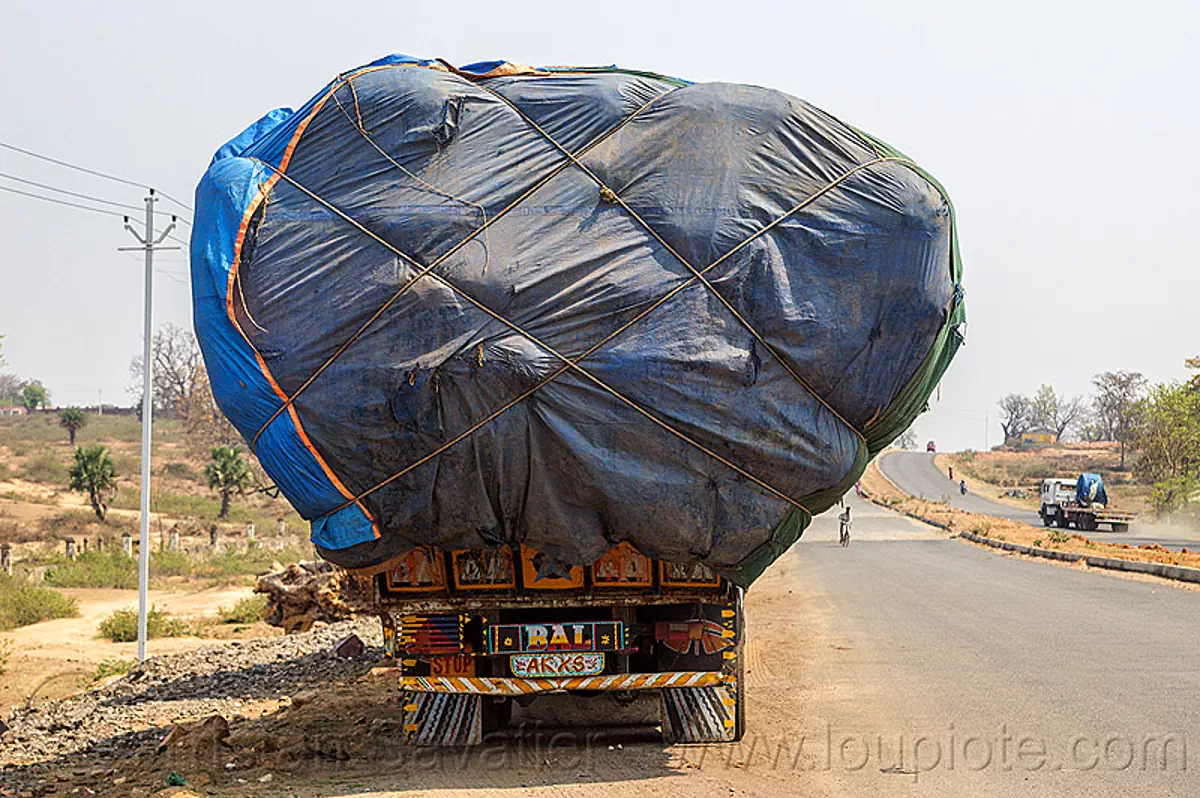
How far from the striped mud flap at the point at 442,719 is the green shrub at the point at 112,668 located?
8.93 m

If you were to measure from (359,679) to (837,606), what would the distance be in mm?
8062

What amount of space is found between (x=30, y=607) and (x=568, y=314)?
19.1 metres

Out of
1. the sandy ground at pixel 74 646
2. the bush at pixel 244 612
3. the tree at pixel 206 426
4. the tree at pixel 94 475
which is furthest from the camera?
the tree at pixel 206 426

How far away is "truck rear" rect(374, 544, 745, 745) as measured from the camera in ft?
24.5

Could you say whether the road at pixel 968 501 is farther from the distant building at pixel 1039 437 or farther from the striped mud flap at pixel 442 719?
the striped mud flap at pixel 442 719

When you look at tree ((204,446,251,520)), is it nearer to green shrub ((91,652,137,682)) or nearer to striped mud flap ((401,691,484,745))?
green shrub ((91,652,137,682))

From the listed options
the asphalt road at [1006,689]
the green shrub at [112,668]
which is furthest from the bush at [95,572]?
the asphalt road at [1006,689]

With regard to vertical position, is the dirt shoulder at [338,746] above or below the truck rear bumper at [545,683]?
below

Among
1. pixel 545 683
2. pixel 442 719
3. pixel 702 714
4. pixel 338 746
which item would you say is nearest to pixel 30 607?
pixel 338 746

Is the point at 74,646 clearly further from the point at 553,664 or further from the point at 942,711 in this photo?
the point at 942,711

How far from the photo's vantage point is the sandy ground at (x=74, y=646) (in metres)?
15.3

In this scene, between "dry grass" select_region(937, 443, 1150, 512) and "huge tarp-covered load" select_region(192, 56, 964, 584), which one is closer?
"huge tarp-covered load" select_region(192, 56, 964, 584)

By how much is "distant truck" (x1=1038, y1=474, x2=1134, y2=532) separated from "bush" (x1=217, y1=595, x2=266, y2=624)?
35.4 metres

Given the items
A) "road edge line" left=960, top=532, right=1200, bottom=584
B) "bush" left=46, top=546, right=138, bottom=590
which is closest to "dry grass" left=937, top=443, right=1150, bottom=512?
"road edge line" left=960, top=532, right=1200, bottom=584
